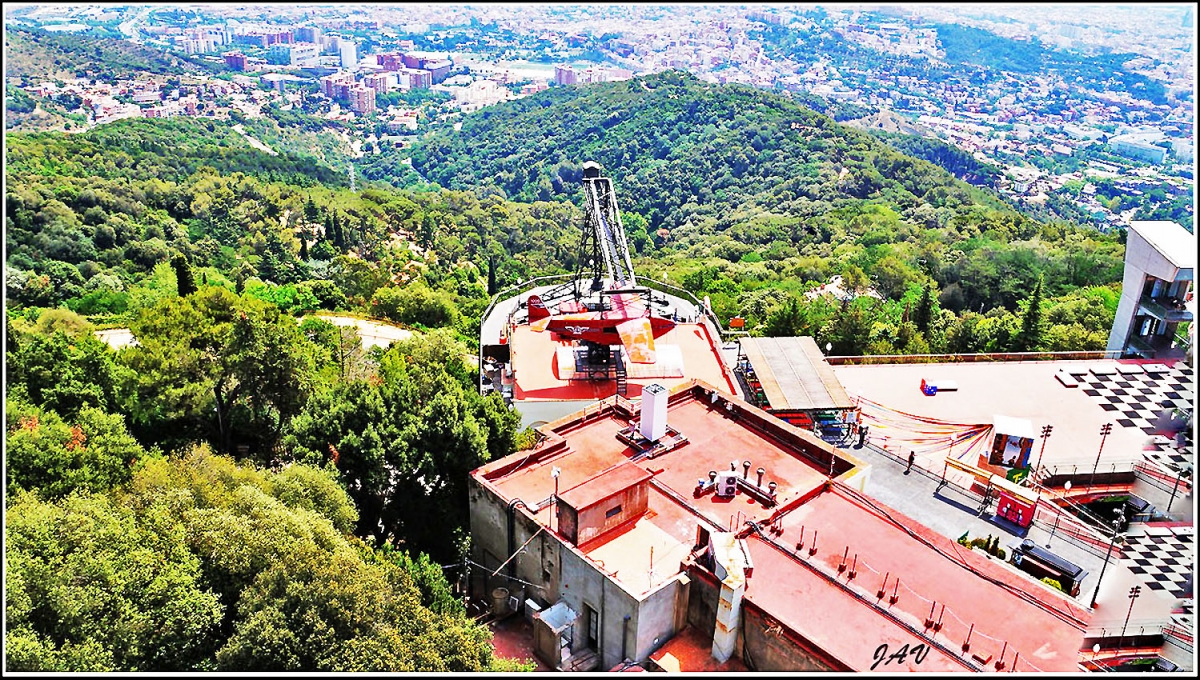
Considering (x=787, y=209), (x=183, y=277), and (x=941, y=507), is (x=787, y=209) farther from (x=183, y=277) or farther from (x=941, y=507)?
(x=941, y=507)

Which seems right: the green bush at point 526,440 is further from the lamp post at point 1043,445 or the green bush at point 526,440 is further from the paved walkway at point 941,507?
the lamp post at point 1043,445

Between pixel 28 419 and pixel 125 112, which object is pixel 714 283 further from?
pixel 125 112

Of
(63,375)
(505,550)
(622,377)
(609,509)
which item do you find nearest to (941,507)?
(609,509)

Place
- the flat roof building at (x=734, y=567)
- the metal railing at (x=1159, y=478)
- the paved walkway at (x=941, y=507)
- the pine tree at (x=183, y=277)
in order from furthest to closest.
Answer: the pine tree at (x=183, y=277)
the metal railing at (x=1159, y=478)
the paved walkway at (x=941, y=507)
the flat roof building at (x=734, y=567)

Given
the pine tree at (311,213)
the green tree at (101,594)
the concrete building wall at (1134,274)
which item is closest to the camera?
the green tree at (101,594)

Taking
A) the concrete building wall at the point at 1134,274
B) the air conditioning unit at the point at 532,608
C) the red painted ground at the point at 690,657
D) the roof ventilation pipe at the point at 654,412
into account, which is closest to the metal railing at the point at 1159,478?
the concrete building wall at the point at 1134,274

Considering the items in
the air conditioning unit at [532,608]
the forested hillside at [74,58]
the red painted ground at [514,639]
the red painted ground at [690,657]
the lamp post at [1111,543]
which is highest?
the lamp post at [1111,543]

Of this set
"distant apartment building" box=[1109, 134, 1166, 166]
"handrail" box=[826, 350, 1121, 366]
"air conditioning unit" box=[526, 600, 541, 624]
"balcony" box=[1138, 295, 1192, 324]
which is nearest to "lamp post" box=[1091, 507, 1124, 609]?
"handrail" box=[826, 350, 1121, 366]
